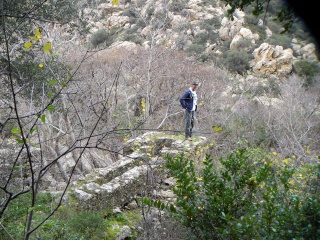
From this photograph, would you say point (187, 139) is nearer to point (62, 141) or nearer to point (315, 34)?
point (62, 141)

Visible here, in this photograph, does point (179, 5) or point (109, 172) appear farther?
point (179, 5)

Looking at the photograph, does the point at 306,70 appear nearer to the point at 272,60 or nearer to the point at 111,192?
the point at 272,60

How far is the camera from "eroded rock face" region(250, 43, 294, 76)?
76.3 feet

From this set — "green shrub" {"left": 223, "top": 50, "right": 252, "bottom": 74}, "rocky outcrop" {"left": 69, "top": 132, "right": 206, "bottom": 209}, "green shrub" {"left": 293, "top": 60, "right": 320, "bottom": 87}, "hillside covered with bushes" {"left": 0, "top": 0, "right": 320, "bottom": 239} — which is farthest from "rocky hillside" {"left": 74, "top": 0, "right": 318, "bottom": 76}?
"rocky outcrop" {"left": 69, "top": 132, "right": 206, "bottom": 209}

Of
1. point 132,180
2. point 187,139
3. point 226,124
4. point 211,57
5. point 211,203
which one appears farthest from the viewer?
point 211,57

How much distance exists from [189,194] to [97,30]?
85.8ft

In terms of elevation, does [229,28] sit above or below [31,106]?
below

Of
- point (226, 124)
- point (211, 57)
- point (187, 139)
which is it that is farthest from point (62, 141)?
point (211, 57)

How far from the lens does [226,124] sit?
13453 mm

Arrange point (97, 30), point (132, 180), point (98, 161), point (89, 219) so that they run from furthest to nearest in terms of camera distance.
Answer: point (97, 30), point (98, 161), point (132, 180), point (89, 219)

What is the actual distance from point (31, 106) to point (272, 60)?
22.5 m

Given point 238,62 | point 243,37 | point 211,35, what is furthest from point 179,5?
point 238,62

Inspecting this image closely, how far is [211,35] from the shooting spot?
28.3 m

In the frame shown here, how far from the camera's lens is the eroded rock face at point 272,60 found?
916 inches
